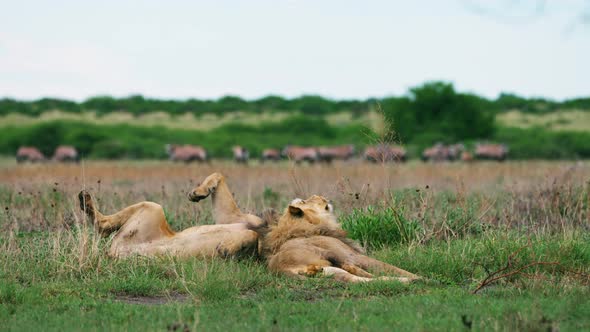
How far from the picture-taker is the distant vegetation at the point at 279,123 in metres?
46.2

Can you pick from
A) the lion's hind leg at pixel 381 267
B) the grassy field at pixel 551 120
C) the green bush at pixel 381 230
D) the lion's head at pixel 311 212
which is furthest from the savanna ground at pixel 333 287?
the grassy field at pixel 551 120

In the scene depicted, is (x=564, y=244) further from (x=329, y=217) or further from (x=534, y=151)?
(x=534, y=151)

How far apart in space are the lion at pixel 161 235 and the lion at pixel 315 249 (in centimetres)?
23

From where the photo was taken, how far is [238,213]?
898 centimetres

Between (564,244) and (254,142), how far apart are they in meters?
44.4

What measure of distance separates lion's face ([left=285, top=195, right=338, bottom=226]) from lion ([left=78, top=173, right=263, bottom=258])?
38cm

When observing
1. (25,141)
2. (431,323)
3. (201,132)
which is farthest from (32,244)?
(201,132)

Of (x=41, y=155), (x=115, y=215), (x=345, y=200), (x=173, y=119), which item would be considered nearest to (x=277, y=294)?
(x=115, y=215)

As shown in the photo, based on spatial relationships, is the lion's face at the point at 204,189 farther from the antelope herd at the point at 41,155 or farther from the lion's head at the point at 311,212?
the antelope herd at the point at 41,155

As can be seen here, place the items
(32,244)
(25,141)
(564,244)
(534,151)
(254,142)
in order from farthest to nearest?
(254,142)
(25,141)
(534,151)
(32,244)
(564,244)

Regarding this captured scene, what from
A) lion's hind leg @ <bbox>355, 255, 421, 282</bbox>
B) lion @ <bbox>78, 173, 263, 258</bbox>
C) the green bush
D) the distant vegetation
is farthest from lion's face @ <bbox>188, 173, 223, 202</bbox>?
the distant vegetation

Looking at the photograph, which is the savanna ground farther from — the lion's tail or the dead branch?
the lion's tail

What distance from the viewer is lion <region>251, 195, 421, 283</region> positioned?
23.8 ft

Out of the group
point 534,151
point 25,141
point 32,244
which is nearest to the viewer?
point 32,244
